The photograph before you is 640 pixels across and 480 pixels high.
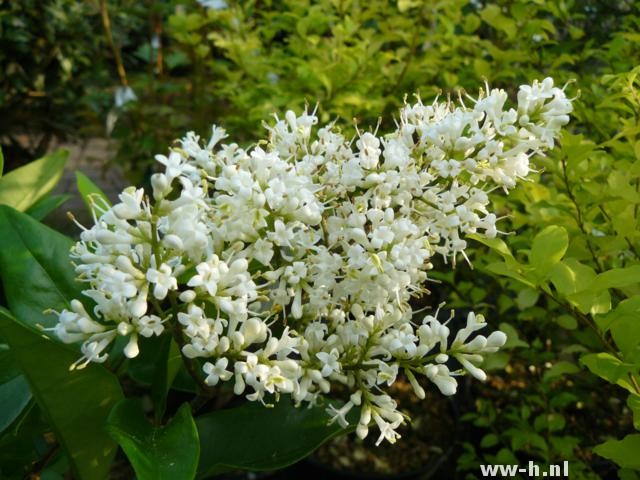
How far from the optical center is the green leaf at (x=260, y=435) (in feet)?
2.54

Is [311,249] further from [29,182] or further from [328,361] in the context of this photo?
[29,182]

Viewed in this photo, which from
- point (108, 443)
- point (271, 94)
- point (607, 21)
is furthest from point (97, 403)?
point (607, 21)

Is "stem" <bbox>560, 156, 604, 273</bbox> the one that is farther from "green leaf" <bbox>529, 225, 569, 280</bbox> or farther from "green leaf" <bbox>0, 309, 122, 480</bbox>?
"green leaf" <bbox>0, 309, 122, 480</bbox>

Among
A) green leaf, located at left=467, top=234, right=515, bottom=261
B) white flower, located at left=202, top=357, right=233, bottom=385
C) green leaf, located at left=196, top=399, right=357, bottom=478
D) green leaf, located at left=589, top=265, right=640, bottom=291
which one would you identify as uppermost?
white flower, located at left=202, top=357, right=233, bottom=385

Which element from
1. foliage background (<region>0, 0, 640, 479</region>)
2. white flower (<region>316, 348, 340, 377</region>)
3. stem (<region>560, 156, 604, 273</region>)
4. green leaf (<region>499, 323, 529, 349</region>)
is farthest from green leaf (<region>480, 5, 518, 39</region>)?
white flower (<region>316, 348, 340, 377</region>)

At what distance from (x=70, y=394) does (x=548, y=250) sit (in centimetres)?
55

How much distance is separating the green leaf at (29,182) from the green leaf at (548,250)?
0.80 m

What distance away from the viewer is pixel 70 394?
0.69m

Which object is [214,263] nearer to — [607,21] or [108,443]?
[108,443]

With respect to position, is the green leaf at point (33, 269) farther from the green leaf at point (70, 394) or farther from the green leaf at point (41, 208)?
the green leaf at point (41, 208)

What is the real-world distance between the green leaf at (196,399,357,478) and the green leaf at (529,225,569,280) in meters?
0.29

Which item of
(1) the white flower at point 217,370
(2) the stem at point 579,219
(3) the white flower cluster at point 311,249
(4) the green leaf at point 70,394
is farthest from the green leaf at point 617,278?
(4) the green leaf at point 70,394

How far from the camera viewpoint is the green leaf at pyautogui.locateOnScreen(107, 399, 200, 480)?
1.96 feet

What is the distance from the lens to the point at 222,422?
0.85 meters
